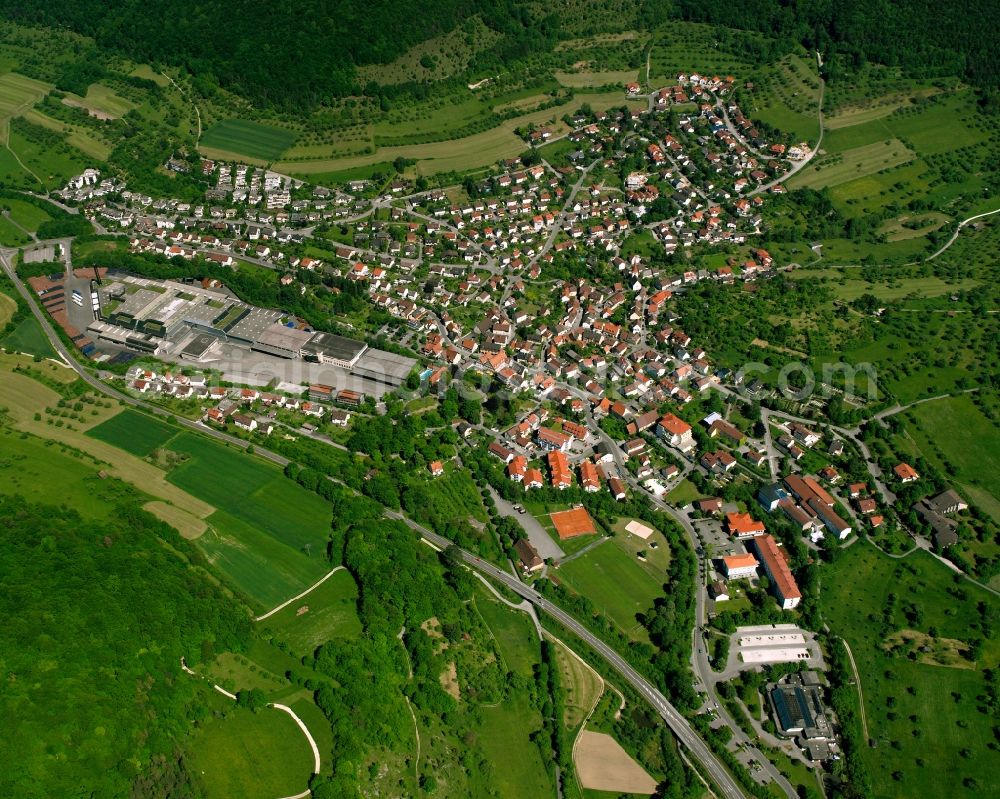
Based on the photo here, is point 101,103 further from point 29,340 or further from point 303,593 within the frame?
point 303,593

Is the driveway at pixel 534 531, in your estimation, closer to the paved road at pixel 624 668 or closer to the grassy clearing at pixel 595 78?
the paved road at pixel 624 668

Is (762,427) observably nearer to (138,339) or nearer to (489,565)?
(489,565)

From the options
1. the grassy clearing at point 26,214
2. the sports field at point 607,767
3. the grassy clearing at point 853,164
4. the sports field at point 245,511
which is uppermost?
the grassy clearing at point 26,214

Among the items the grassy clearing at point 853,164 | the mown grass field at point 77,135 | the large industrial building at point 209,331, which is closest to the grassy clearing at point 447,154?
the mown grass field at point 77,135

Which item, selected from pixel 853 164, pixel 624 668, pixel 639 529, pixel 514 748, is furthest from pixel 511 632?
pixel 853 164

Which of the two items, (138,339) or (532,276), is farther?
(532,276)

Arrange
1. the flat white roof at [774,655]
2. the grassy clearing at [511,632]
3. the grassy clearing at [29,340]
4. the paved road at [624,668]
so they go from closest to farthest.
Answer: the paved road at [624,668], the flat white roof at [774,655], the grassy clearing at [511,632], the grassy clearing at [29,340]

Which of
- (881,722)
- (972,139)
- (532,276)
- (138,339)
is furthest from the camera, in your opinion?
(972,139)

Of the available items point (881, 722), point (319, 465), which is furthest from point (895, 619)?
point (319, 465)

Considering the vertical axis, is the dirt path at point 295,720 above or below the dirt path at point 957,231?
below
